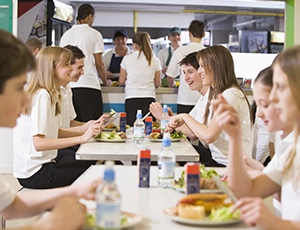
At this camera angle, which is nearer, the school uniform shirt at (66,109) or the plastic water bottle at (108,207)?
the plastic water bottle at (108,207)

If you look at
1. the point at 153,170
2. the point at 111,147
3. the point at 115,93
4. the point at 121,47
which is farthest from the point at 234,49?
the point at 153,170

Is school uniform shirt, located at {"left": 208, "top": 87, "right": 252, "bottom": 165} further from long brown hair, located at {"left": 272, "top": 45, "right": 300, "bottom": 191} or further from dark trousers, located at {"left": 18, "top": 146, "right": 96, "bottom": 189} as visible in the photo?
long brown hair, located at {"left": 272, "top": 45, "right": 300, "bottom": 191}

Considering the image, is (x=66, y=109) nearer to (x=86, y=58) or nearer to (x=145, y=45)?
(x=86, y=58)

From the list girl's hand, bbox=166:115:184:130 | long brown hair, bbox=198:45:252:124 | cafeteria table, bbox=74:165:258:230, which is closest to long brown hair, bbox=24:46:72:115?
girl's hand, bbox=166:115:184:130

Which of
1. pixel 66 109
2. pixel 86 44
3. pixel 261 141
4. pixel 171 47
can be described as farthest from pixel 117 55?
pixel 261 141

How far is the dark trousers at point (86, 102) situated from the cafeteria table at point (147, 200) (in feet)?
10.7

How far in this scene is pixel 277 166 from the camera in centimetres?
178

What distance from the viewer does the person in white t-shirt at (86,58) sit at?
18.2 ft

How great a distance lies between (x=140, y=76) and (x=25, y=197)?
13.3 feet

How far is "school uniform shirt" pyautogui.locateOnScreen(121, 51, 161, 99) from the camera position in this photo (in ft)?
18.8

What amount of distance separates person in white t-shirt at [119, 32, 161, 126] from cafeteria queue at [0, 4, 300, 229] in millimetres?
1847

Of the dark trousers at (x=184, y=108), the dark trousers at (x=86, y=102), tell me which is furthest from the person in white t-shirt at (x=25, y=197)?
the dark trousers at (x=184, y=108)

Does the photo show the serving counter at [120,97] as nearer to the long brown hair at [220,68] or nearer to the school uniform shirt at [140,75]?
the school uniform shirt at [140,75]

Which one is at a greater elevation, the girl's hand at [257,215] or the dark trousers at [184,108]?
the dark trousers at [184,108]
